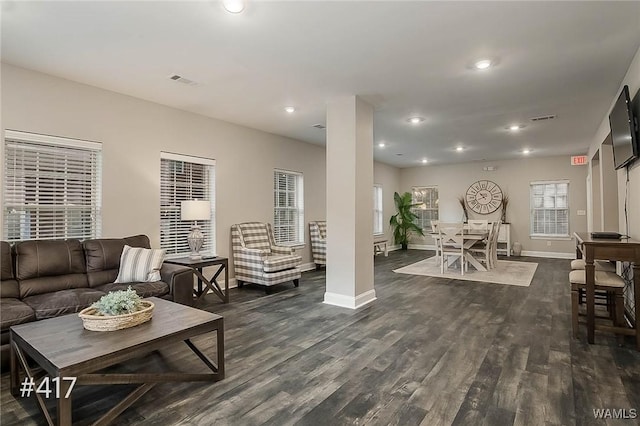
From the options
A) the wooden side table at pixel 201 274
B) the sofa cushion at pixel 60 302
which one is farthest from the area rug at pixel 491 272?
the sofa cushion at pixel 60 302

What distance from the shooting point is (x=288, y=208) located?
6668 mm

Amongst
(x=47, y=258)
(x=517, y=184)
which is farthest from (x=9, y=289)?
(x=517, y=184)

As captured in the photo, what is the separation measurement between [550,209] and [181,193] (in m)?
9.12

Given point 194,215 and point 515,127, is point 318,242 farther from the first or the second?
point 515,127

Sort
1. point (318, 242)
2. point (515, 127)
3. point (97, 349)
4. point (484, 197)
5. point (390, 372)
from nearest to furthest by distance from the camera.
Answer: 1. point (97, 349)
2. point (390, 372)
3. point (515, 127)
4. point (318, 242)
5. point (484, 197)

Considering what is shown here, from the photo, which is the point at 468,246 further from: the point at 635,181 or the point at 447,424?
the point at 447,424

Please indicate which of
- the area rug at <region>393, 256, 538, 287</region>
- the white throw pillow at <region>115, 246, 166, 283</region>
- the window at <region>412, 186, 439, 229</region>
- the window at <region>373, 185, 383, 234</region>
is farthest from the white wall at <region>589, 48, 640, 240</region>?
the window at <region>412, 186, 439, 229</region>

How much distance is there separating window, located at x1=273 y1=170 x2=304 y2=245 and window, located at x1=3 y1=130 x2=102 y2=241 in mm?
3023

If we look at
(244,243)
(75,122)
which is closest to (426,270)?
(244,243)

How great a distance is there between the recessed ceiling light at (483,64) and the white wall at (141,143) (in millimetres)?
3711

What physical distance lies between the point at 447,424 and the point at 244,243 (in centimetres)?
404

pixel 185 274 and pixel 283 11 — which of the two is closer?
pixel 283 11

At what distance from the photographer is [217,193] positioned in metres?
→ 5.21

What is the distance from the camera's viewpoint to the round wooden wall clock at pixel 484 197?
9.39m
